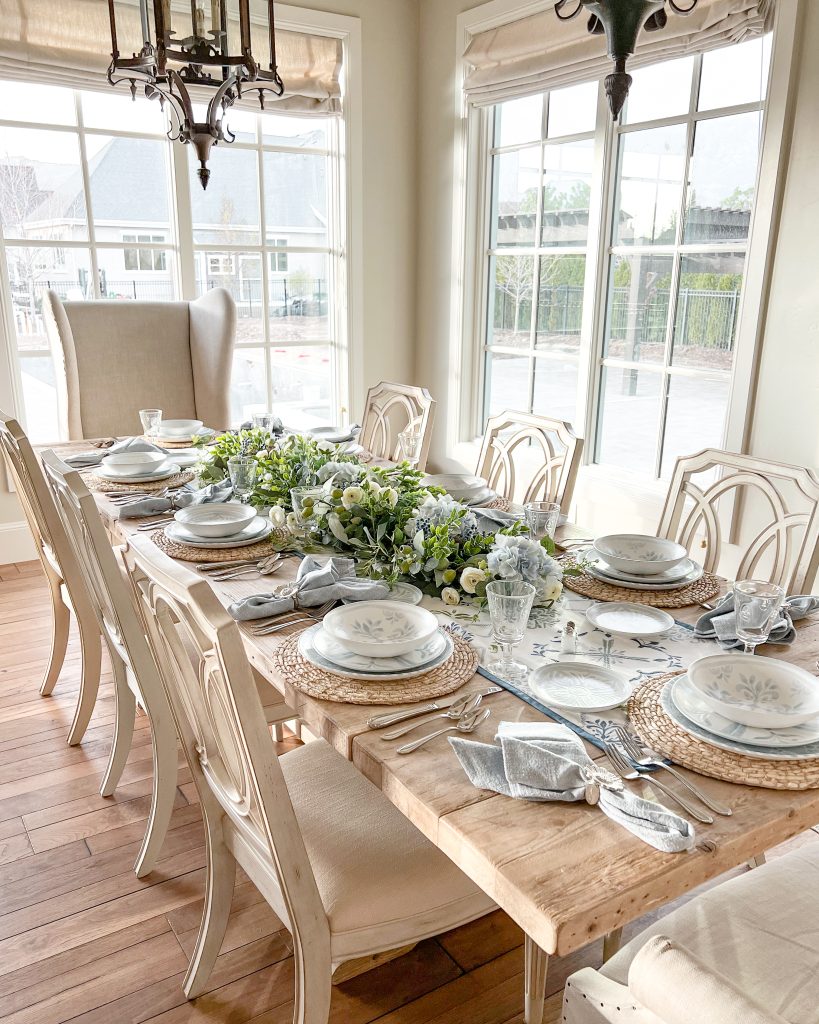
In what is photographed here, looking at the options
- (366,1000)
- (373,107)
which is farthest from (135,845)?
(373,107)

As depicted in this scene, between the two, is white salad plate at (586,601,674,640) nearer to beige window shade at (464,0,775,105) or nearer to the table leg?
the table leg

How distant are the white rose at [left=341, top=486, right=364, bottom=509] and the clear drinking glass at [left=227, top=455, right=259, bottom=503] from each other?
443 millimetres

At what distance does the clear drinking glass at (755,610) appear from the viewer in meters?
1.27

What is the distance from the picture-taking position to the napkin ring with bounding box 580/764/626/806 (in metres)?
0.94

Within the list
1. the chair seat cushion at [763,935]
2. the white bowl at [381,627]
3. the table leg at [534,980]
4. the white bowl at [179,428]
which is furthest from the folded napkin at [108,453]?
the chair seat cushion at [763,935]

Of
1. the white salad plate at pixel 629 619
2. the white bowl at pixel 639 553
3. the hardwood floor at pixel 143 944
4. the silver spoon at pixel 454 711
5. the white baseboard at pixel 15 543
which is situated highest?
the white bowl at pixel 639 553

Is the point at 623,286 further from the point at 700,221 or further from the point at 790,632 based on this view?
the point at 790,632

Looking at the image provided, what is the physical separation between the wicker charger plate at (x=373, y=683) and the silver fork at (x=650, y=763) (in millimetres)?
252

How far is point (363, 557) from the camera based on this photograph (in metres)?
1.72

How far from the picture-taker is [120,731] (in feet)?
6.68

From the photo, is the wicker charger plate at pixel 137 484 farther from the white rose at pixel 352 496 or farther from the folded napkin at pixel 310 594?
the folded napkin at pixel 310 594

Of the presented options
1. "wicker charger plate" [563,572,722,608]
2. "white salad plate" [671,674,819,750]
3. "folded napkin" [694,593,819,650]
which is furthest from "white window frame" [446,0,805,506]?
"white salad plate" [671,674,819,750]

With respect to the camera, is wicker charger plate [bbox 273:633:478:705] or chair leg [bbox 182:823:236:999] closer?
wicker charger plate [bbox 273:633:478:705]

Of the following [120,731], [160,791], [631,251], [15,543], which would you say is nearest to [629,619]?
[160,791]
